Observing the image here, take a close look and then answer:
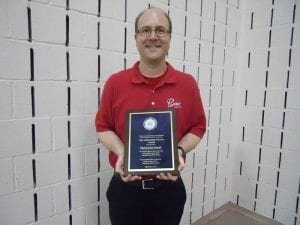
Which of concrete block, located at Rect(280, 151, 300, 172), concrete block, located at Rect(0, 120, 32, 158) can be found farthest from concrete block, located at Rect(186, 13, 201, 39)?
concrete block, located at Rect(0, 120, 32, 158)

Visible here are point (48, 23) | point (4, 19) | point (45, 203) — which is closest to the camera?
point (4, 19)

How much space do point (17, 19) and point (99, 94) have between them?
60 centimetres

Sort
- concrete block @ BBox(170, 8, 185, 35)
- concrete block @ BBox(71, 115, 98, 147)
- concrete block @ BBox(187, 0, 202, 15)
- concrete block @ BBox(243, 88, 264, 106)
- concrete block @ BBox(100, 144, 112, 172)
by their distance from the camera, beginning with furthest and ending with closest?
concrete block @ BBox(243, 88, 264, 106) → concrete block @ BBox(187, 0, 202, 15) → concrete block @ BBox(170, 8, 185, 35) → concrete block @ BBox(100, 144, 112, 172) → concrete block @ BBox(71, 115, 98, 147)

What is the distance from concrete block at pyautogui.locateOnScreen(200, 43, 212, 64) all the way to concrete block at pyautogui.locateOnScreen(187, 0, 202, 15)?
0.94ft

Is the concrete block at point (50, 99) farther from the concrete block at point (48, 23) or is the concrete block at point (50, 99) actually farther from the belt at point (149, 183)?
the belt at point (149, 183)

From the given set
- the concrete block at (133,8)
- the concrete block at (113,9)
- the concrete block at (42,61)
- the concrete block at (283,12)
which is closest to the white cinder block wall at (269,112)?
the concrete block at (283,12)

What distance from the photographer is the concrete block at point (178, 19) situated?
194 centimetres

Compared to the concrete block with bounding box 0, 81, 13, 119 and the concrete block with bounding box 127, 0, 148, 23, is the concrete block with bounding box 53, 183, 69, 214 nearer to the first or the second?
the concrete block with bounding box 0, 81, 13, 119

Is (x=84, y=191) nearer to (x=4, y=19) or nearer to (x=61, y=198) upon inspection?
(x=61, y=198)

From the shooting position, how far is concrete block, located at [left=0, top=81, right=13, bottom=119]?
1223 millimetres

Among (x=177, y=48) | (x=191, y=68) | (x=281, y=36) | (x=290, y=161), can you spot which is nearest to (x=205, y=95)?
(x=191, y=68)

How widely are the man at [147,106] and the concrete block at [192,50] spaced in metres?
0.85

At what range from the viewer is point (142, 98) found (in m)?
1.22

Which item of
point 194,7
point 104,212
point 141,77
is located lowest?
point 104,212
